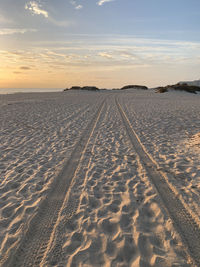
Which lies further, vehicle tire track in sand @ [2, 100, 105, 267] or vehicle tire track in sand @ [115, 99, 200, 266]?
vehicle tire track in sand @ [115, 99, 200, 266]

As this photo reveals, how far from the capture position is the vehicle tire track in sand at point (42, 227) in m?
3.05

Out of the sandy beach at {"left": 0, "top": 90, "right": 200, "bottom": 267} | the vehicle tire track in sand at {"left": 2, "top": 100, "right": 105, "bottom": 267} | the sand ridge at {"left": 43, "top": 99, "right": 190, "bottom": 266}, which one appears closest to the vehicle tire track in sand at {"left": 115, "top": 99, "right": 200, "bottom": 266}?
the sandy beach at {"left": 0, "top": 90, "right": 200, "bottom": 267}

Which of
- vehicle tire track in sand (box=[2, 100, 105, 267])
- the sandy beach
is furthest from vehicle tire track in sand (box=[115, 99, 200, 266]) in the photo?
vehicle tire track in sand (box=[2, 100, 105, 267])

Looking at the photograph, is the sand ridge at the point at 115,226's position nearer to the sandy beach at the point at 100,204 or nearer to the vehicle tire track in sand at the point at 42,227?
the sandy beach at the point at 100,204

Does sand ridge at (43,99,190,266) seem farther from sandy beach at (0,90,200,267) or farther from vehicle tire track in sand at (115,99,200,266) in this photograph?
vehicle tire track in sand at (115,99,200,266)

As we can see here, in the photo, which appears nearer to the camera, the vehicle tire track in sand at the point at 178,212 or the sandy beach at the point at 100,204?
the sandy beach at the point at 100,204

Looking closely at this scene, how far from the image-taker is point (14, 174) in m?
5.94

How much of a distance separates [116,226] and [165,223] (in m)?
1.03

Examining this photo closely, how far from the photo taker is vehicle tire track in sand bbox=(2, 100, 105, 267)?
3051 mm

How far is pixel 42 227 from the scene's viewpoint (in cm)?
372

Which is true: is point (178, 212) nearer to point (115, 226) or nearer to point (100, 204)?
point (115, 226)

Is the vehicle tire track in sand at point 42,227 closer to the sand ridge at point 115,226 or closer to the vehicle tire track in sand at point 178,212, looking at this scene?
the sand ridge at point 115,226

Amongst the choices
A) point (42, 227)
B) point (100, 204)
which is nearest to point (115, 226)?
point (100, 204)

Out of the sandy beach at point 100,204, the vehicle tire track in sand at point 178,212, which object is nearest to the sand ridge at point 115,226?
the sandy beach at point 100,204
